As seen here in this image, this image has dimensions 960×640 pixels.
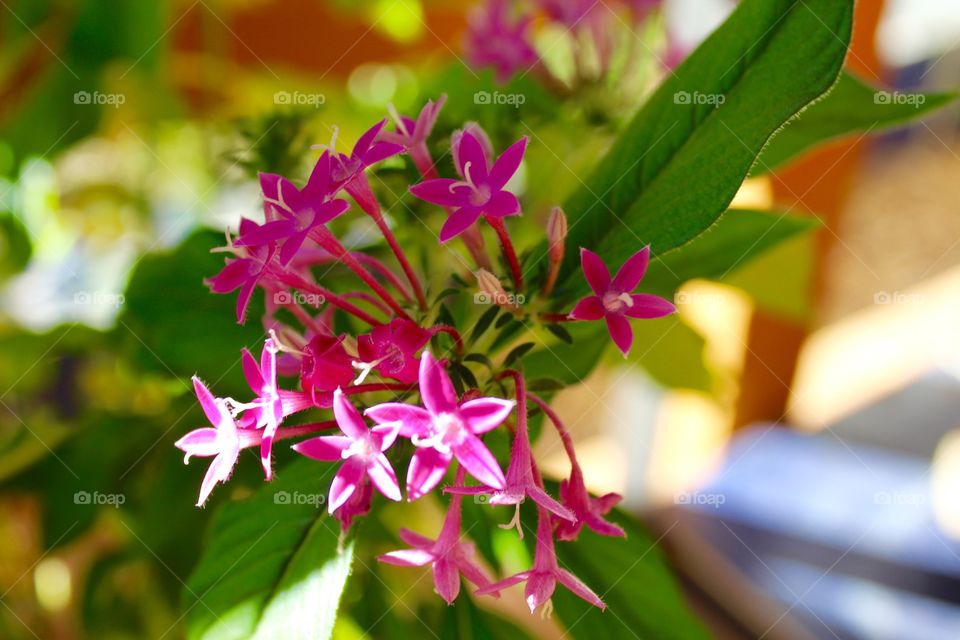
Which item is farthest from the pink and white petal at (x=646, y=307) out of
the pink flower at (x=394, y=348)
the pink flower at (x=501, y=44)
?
the pink flower at (x=501, y=44)

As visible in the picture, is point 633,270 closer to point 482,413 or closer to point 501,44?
point 482,413

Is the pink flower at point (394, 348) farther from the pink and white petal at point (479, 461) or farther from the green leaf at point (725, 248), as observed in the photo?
the green leaf at point (725, 248)

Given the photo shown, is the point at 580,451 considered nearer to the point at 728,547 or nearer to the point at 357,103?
the point at 728,547

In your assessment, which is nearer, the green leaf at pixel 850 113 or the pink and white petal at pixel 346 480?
the pink and white petal at pixel 346 480

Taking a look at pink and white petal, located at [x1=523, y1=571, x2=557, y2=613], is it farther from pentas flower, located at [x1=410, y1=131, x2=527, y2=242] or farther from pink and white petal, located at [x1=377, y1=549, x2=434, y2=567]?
pentas flower, located at [x1=410, y1=131, x2=527, y2=242]

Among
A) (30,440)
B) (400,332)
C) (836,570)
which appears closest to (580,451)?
(836,570)

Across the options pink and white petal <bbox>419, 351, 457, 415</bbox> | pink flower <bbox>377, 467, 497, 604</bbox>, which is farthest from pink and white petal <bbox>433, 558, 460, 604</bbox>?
pink and white petal <bbox>419, 351, 457, 415</bbox>
